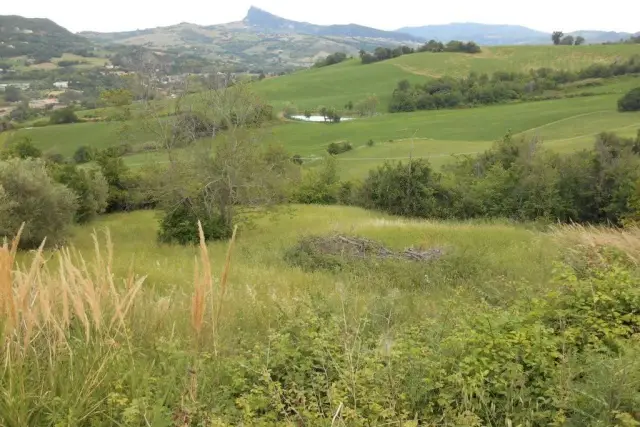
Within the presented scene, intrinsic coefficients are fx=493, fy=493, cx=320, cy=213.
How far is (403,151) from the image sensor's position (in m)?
56.2

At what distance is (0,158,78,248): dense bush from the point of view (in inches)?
685

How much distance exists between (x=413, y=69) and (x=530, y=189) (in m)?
86.0

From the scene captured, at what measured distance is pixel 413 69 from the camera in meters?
110

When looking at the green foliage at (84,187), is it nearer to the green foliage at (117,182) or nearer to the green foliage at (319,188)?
the green foliage at (117,182)

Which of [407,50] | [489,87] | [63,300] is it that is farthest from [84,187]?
[407,50]

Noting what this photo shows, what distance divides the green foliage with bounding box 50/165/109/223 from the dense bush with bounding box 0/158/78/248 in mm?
8808

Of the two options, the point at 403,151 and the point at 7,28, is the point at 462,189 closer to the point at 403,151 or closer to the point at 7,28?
the point at 403,151

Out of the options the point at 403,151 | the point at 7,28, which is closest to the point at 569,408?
the point at 403,151

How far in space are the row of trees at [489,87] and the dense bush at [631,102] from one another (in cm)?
2089

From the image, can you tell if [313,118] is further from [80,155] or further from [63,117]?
[80,155]

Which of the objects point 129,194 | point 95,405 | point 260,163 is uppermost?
point 95,405

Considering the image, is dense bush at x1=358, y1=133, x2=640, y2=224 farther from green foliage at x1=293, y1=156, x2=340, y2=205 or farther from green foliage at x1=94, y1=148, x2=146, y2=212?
green foliage at x1=94, y1=148, x2=146, y2=212

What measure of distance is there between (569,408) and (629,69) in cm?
10668

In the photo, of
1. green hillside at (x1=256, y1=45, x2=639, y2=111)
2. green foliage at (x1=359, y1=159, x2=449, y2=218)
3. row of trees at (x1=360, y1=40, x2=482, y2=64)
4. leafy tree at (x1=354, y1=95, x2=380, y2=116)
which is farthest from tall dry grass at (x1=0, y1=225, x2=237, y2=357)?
row of trees at (x1=360, y1=40, x2=482, y2=64)
